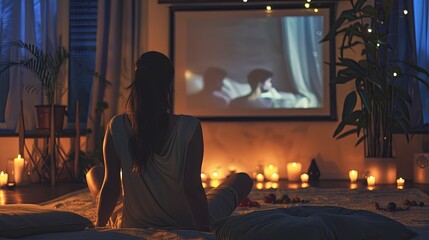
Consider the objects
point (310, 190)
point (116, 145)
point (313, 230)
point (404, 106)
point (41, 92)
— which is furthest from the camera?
point (41, 92)

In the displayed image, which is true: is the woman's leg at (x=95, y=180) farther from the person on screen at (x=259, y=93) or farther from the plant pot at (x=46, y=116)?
the person on screen at (x=259, y=93)

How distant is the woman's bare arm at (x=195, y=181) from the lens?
7.97 ft

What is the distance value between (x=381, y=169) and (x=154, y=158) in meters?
3.91

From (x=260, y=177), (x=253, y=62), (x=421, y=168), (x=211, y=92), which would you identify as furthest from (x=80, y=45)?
(x=421, y=168)

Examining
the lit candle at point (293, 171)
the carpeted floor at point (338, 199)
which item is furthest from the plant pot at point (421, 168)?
the lit candle at point (293, 171)

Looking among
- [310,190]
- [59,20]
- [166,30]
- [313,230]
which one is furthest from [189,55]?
[313,230]

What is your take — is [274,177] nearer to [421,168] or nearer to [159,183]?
[421,168]

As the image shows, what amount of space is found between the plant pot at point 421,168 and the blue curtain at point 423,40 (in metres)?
0.44

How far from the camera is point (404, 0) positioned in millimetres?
6719

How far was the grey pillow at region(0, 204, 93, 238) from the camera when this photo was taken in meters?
1.86

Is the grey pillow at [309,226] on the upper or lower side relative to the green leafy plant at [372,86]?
lower

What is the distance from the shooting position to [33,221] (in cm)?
192

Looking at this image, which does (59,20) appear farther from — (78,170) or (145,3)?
(78,170)

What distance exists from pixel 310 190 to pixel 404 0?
7.43 feet
